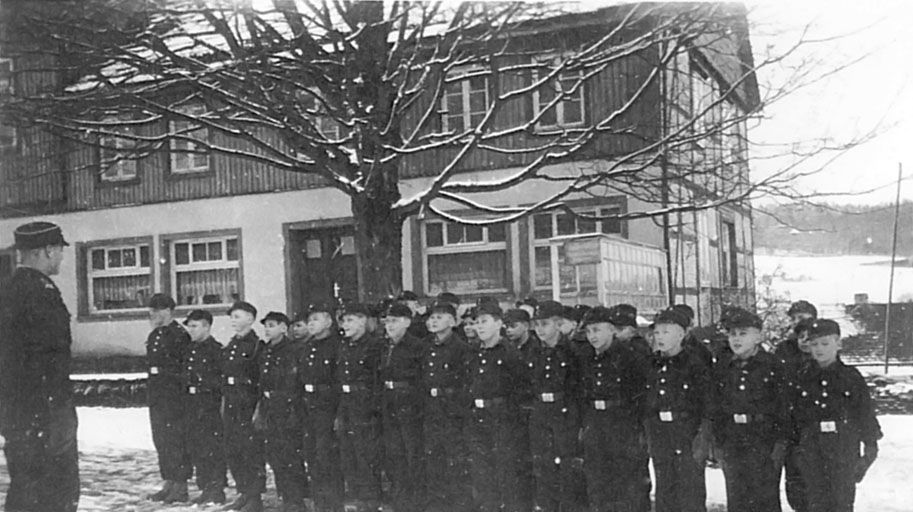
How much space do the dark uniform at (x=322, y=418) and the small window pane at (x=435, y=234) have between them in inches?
56.2

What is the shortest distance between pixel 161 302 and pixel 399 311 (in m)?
1.39

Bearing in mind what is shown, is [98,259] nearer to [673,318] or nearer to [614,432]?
[614,432]

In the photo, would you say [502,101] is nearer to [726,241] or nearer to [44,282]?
[726,241]

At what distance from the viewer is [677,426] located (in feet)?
10.9

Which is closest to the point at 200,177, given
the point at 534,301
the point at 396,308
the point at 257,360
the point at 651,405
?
the point at 257,360

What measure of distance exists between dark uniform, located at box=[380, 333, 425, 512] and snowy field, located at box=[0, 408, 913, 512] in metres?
0.76

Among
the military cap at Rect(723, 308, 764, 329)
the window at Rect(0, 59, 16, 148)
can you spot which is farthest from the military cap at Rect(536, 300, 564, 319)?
A: the window at Rect(0, 59, 16, 148)

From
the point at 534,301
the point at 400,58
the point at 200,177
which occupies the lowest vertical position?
the point at 534,301

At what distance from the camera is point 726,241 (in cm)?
497

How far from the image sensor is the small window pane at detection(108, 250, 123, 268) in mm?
4410

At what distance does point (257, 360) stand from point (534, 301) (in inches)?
58.4

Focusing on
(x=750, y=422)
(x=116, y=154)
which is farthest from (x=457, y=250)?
(x=750, y=422)

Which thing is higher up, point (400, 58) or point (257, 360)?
point (400, 58)

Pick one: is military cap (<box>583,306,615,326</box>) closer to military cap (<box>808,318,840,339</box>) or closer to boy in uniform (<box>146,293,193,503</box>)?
military cap (<box>808,318,840,339</box>)
